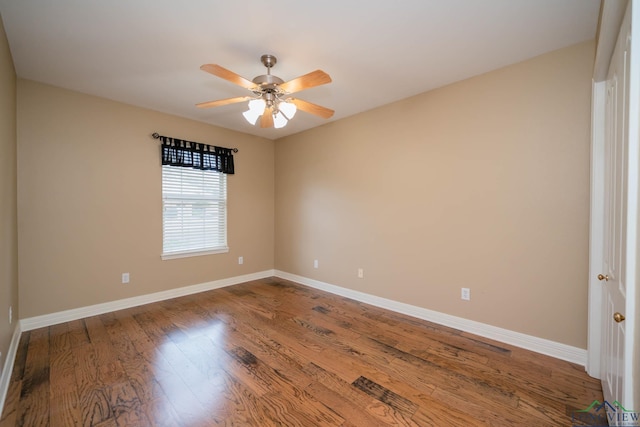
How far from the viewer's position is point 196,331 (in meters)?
2.78

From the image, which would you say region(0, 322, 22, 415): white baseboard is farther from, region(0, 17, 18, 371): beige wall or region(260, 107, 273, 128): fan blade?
region(260, 107, 273, 128): fan blade

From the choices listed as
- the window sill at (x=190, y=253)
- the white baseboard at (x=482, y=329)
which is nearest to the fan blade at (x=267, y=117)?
the window sill at (x=190, y=253)

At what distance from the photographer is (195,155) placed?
3.96m

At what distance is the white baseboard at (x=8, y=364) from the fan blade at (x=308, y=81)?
276 centimetres

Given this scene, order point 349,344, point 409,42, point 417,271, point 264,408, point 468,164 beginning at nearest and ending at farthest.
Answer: point 264,408 < point 409,42 < point 349,344 < point 468,164 < point 417,271

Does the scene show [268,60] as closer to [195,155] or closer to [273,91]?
[273,91]

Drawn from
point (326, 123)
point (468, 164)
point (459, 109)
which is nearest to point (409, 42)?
point (459, 109)

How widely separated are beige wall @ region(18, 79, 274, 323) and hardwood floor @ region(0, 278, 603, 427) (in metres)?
0.49

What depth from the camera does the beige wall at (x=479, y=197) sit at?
2230 mm

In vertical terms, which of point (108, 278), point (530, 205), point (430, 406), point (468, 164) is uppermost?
point (468, 164)

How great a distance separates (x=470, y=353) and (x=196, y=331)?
8.50 feet

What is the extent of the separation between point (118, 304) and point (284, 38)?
139 inches

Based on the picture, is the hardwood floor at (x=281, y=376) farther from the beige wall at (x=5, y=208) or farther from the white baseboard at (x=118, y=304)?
the beige wall at (x=5, y=208)

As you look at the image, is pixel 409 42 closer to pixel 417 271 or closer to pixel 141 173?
pixel 417 271
